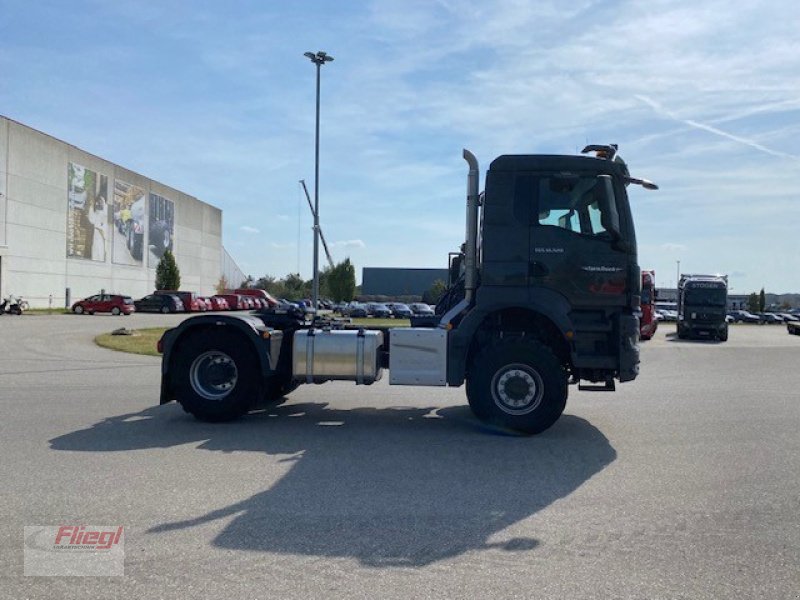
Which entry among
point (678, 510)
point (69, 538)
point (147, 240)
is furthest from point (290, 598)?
point (147, 240)

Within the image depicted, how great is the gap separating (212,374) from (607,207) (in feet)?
17.9

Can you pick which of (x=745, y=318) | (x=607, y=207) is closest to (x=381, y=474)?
(x=607, y=207)

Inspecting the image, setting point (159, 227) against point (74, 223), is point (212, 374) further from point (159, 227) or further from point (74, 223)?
point (159, 227)

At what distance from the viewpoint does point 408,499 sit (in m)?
5.95

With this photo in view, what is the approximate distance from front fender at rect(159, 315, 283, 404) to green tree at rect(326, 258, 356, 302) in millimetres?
68943

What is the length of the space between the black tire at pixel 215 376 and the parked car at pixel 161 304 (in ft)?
151

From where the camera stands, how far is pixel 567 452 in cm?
787

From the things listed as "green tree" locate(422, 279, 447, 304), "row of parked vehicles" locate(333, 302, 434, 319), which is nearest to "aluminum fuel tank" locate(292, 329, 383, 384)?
"row of parked vehicles" locate(333, 302, 434, 319)

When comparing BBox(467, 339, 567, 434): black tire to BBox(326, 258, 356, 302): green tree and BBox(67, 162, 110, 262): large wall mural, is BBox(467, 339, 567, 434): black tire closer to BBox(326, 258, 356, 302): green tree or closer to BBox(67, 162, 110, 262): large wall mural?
BBox(67, 162, 110, 262): large wall mural

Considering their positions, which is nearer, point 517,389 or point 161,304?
point 517,389

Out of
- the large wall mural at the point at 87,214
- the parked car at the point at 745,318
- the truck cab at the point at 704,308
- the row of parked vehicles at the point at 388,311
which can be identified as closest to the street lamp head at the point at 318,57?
the row of parked vehicles at the point at 388,311

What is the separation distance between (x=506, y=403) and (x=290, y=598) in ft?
16.5

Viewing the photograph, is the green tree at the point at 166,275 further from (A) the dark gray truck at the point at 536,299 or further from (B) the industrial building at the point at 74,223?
(A) the dark gray truck at the point at 536,299

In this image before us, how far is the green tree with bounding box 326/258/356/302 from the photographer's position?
79.8 metres
